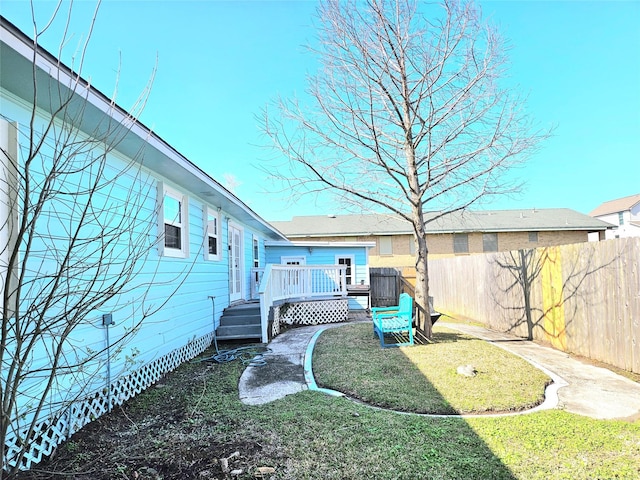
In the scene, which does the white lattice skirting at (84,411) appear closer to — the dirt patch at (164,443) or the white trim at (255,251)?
the dirt patch at (164,443)

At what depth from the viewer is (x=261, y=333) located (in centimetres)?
796

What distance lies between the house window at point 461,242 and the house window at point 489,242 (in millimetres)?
1169

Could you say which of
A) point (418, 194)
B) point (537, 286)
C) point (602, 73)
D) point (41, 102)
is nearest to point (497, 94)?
point (418, 194)

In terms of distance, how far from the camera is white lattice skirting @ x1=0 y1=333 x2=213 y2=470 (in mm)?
2971

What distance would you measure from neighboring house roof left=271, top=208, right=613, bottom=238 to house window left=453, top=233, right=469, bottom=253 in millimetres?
424

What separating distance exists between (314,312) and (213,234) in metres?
4.58

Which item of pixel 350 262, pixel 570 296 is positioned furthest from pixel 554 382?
pixel 350 262

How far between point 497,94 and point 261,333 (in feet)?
24.5

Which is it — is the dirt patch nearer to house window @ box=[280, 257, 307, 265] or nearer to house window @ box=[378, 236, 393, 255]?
house window @ box=[280, 257, 307, 265]

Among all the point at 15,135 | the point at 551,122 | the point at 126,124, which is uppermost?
the point at 551,122

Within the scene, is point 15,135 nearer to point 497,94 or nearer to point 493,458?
point 493,458

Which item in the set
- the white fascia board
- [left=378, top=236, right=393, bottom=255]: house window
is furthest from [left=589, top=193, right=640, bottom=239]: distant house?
the white fascia board

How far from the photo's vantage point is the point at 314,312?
11.4m

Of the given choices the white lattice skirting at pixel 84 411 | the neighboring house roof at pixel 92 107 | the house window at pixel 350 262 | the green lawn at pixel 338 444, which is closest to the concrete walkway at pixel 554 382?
the green lawn at pixel 338 444
